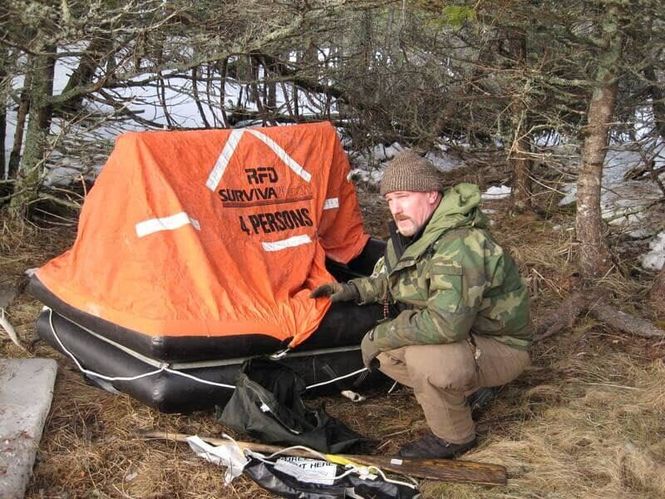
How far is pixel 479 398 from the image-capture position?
3.49 m

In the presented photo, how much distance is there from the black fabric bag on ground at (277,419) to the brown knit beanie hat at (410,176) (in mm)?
1023

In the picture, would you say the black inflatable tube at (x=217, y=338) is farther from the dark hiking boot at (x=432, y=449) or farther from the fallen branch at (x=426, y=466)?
the dark hiking boot at (x=432, y=449)

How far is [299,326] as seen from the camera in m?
3.52

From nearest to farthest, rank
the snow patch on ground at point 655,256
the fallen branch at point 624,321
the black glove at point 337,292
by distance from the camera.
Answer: the black glove at point 337,292, the fallen branch at point 624,321, the snow patch on ground at point 655,256

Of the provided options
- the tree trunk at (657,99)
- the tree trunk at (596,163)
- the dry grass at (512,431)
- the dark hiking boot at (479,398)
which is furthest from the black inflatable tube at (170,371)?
the tree trunk at (657,99)

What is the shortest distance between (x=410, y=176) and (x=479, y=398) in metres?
1.14

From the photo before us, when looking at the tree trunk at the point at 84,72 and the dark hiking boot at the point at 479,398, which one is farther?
the tree trunk at the point at 84,72

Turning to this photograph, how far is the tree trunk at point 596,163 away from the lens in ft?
14.2

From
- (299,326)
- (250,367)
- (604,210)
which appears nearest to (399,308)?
(299,326)

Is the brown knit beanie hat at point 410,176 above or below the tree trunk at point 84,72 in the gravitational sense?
below

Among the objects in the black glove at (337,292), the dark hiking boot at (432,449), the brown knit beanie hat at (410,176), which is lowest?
the dark hiking boot at (432,449)

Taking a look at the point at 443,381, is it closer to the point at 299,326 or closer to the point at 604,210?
the point at 299,326

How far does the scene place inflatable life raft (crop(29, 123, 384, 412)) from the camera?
3.34m

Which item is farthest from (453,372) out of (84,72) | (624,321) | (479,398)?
(84,72)
